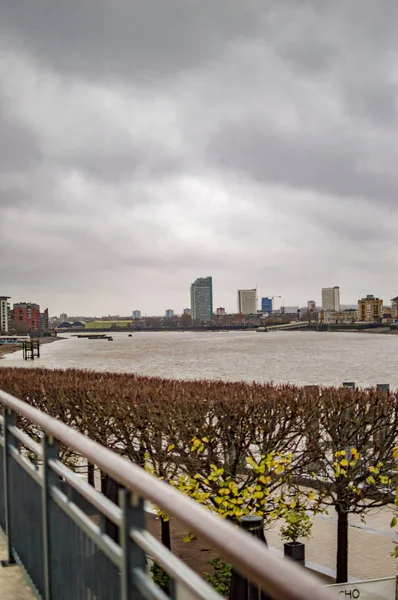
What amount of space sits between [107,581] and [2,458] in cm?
313

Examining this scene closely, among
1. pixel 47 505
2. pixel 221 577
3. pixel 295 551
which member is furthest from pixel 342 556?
pixel 47 505

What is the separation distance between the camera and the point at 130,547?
268cm

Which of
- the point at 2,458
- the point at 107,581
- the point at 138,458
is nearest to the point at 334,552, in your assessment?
the point at 138,458

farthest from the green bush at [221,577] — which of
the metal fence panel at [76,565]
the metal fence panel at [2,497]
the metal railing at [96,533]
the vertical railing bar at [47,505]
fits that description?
the metal fence panel at [76,565]

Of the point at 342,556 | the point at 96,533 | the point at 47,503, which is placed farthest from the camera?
the point at 342,556

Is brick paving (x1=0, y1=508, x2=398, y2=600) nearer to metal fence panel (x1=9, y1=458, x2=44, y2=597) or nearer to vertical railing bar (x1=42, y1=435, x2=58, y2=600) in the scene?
metal fence panel (x1=9, y1=458, x2=44, y2=597)

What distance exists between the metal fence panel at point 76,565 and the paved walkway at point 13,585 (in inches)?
26.0

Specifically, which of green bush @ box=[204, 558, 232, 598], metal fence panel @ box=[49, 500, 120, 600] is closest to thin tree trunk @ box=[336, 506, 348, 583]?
green bush @ box=[204, 558, 232, 598]

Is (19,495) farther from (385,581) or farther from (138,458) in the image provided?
(138,458)

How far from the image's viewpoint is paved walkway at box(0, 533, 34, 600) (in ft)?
15.0

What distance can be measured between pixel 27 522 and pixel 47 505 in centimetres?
83

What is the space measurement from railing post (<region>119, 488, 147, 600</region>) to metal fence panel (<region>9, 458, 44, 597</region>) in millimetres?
1871

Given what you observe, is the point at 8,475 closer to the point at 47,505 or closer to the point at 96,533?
the point at 47,505

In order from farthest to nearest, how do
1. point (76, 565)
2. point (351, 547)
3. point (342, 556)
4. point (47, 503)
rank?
point (351, 547), point (342, 556), point (47, 503), point (76, 565)
